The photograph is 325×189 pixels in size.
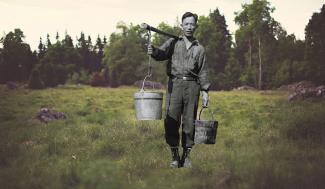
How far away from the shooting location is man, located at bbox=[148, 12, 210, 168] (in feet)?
24.8

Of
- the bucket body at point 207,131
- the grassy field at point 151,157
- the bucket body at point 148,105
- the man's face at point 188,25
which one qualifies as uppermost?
the man's face at point 188,25

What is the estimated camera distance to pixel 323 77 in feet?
112

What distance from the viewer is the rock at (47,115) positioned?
14.8m

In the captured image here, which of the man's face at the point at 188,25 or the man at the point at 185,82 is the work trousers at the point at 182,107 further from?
the man's face at the point at 188,25

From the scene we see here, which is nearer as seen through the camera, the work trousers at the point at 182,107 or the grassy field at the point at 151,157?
the grassy field at the point at 151,157

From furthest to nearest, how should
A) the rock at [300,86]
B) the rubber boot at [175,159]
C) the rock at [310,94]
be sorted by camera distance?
the rock at [300,86] → the rock at [310,94] → the rubber boot at [175,159]

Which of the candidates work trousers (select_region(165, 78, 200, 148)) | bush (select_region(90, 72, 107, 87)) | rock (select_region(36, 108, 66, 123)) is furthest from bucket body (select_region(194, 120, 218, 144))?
bush (select_region(90, 72, 107, 87))

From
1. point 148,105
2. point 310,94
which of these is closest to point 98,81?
point 310,94

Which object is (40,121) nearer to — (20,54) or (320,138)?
(320,138)

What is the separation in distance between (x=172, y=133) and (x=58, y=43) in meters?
62.1

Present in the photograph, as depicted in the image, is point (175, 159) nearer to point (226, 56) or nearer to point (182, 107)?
point (182, 107)

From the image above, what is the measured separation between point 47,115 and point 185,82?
872 centimetres

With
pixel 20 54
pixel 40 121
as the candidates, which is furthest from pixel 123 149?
pixel 20 54

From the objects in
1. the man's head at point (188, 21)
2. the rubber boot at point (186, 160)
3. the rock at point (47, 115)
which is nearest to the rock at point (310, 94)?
the rock at point (47, 115)
